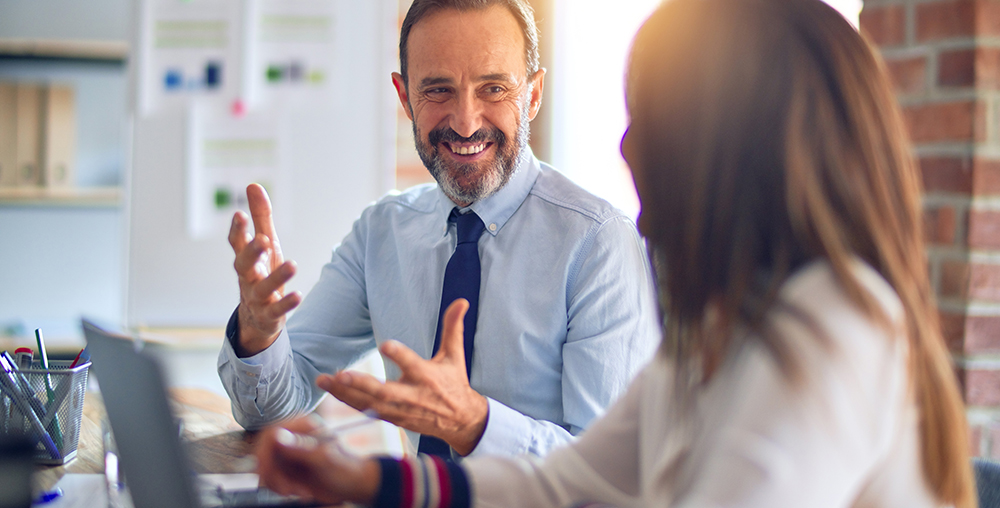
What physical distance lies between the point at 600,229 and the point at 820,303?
76 centimetres

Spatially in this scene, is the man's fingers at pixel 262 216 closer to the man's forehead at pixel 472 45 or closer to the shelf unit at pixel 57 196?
the man's forehead at pixel 472 45

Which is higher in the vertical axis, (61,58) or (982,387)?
(61,58)

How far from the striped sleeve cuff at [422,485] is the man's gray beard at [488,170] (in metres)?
0.68

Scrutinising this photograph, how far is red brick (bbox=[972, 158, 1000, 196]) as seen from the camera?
122 centimetres

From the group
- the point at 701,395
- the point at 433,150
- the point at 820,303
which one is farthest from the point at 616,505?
the point at 433,150

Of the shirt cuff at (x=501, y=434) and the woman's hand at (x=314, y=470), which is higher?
the woman's hand at (x=314, y=470)

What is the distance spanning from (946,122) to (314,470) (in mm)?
1152

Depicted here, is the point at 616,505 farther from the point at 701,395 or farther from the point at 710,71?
the point at 710,71

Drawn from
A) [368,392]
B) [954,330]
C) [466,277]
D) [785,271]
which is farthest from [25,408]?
[954,330]

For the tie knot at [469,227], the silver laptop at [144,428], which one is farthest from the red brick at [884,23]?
the silver laptop at [144,428]

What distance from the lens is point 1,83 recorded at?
2605mm

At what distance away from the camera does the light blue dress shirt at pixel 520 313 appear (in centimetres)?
120

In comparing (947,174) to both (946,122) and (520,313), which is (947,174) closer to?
(946,122)

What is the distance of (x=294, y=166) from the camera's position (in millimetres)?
2383
